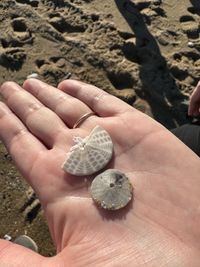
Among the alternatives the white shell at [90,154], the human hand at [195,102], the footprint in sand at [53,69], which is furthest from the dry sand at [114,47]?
the white shell at [90,154]

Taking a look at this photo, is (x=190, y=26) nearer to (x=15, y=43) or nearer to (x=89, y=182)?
(x=15, y=43)

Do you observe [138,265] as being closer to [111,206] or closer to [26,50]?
[111,206]

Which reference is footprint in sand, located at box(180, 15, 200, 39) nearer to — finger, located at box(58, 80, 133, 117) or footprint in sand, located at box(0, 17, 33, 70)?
footprint in sand, located at box(0, 17, 33, 70)

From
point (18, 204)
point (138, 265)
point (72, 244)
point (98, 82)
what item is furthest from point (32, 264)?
point (98, 82)

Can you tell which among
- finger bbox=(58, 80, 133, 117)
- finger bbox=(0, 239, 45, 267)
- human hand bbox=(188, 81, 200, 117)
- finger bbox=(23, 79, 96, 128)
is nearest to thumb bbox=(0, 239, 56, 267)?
finger bbox=(0, 239, 45, 267)

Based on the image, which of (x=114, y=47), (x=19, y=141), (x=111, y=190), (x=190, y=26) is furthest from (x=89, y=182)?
(x=190, y=26)
